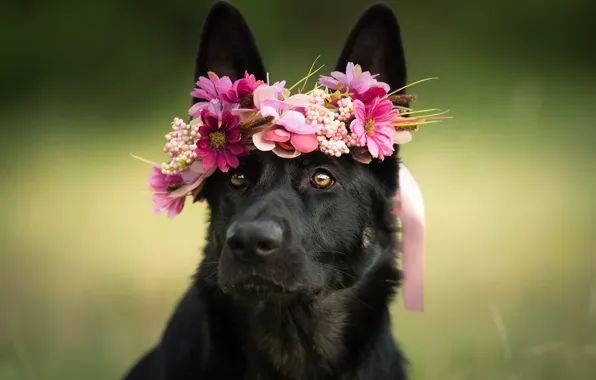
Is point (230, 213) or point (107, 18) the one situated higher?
point (107, 18)

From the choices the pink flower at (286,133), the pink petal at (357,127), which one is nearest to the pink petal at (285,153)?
the pink flower at (286,133)

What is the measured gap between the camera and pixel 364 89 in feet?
9.11

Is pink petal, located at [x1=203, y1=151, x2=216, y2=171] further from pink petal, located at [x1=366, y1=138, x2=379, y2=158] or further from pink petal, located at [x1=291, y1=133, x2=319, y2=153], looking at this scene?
pink petal, located at [x1=366, y1=138, x2=379, y2=158]

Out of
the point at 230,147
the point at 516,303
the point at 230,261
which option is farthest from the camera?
the point at 516,303

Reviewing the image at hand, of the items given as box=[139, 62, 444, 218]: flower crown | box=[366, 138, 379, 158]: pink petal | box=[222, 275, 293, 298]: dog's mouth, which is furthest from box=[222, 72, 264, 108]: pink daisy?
box=[222, 275, 293, 298]: dog's mouth

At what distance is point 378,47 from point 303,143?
0.59 metres

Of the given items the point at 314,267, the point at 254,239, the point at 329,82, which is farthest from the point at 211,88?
the point at 314,267

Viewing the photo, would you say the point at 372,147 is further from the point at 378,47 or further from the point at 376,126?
the point at 378,47

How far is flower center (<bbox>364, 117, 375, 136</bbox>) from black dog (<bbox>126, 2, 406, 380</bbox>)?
0.54ft

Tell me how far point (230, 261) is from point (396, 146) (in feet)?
3.01

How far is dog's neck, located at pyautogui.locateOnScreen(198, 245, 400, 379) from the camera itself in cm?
292

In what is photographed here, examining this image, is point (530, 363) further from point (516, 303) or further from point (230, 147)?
point (230, 147)

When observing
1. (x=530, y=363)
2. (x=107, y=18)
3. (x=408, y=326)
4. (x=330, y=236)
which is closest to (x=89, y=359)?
(x=408, y=326)

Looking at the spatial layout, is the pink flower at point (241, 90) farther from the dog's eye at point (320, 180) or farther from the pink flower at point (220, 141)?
the dog's eye at point (320, 180)
